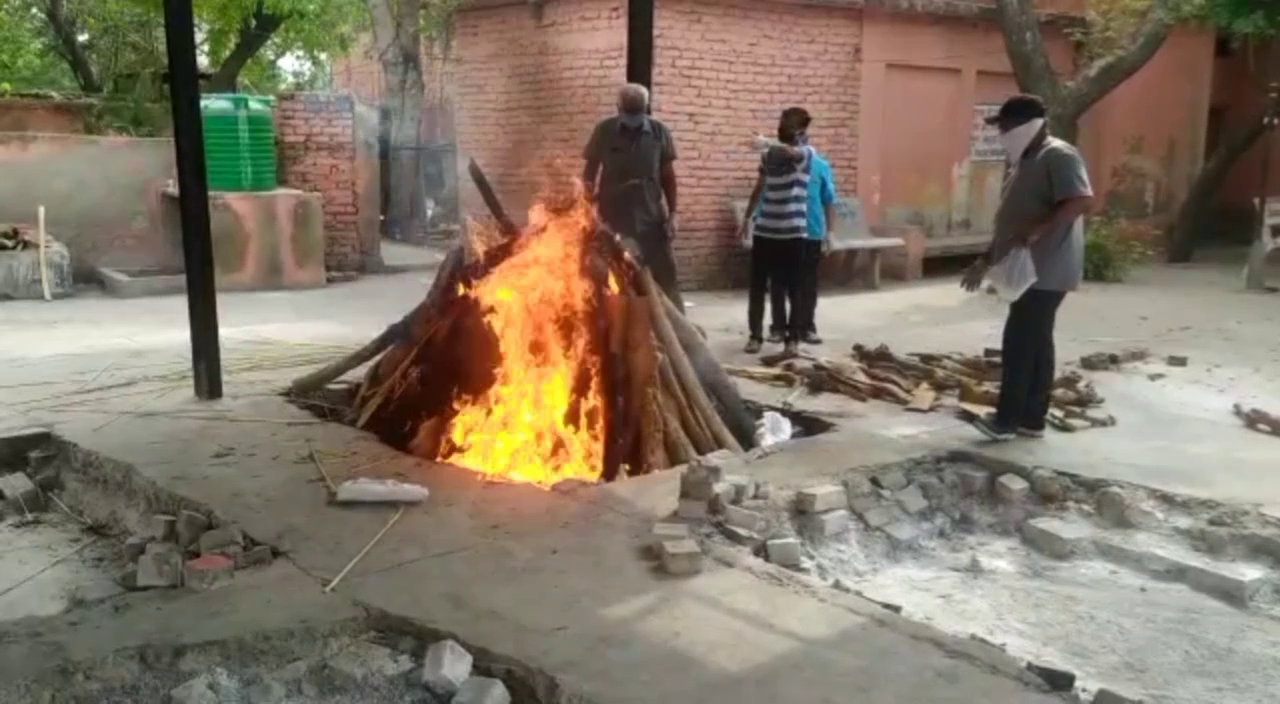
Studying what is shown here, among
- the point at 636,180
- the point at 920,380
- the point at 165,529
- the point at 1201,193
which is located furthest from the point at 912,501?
the point at 1201,193

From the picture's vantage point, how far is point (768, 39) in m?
12.8

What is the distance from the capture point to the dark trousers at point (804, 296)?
Result: 29.8 feet

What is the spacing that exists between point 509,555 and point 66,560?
7.13ft

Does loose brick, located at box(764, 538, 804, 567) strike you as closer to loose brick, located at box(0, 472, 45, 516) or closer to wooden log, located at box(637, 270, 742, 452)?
wooden log, located at box(637, 270, 742, 452)

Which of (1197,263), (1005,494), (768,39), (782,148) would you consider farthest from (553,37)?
(1197,263)

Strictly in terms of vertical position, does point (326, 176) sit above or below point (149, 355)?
above

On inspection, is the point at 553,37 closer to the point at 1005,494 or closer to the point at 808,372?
the point at 808,372

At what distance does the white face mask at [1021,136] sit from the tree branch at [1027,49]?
792cm

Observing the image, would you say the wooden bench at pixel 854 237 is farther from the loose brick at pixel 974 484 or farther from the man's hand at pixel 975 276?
the loose brick at pixel 974 484

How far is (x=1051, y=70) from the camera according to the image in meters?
13.5

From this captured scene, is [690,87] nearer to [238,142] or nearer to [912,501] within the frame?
[238,142]

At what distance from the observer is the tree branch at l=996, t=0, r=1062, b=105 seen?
43.5 ft

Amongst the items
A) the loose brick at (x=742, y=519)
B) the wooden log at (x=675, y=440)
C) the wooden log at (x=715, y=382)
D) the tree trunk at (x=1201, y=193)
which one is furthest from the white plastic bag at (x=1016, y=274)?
the tree trunk at (x=1201, y=193)

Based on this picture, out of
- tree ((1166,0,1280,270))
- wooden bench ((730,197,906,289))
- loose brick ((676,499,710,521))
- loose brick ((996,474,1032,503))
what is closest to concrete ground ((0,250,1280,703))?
loose brick ((676,499,710,521))
